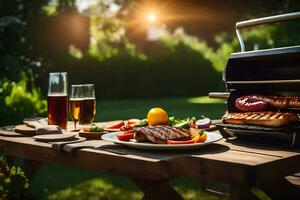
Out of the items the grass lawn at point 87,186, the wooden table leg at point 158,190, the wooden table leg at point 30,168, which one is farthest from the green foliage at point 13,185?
the grass lawn at point 87,186

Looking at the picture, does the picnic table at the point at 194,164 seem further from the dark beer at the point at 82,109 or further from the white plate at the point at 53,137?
the dark beer at the point at 82,109

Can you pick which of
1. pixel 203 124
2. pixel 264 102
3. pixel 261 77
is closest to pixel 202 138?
pixel 264 102

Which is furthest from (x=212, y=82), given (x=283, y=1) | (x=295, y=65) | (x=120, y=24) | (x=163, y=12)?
(x=295, y=65)

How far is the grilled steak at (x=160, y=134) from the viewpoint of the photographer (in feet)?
7.43

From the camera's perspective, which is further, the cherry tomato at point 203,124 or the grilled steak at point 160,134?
the cherry tomato at point 203,124

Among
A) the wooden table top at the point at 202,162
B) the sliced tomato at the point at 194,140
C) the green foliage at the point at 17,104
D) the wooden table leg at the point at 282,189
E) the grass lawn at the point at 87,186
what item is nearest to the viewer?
the wooden table top at the point at 202,162

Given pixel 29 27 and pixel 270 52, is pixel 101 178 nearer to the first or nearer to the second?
pixel 270 52

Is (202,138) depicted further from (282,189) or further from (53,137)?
(53,137)

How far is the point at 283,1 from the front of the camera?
1379 cm

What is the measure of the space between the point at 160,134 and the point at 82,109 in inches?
36.0

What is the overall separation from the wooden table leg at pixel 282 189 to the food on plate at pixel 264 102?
1.21ft

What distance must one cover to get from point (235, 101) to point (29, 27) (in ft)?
50.9

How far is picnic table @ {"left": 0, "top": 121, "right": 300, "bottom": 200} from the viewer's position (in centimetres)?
192

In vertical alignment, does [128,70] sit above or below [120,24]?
below
